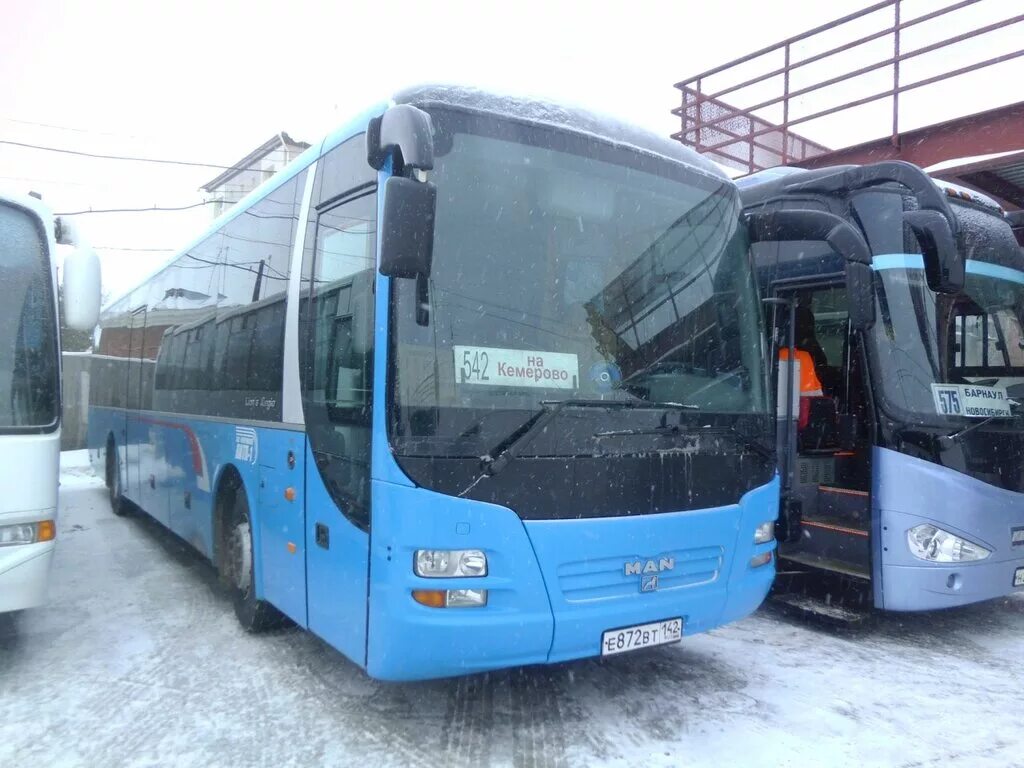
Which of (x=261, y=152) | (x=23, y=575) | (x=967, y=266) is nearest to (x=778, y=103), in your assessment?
(x=967, y=266)

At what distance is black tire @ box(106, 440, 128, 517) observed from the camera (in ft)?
35.4

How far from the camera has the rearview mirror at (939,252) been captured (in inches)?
202

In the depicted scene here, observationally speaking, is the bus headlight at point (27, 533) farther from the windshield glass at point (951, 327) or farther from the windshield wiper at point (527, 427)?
the windshield glass at point (951, 327)

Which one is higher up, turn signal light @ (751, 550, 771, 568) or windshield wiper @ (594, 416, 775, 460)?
windshield wiper @ (594, 416, 775, 460)

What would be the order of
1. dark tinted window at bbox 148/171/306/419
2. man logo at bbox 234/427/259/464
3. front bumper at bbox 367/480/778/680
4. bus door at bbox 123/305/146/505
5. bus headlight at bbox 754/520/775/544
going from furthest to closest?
bus door at bbox 123/305/146/505
man logo at bbox 234/427/259/464
dark tinted window at bbox 148/171/306/419
bus headlight at bbox 754/520/775/544
front bumper at bbox 367/480/778/680

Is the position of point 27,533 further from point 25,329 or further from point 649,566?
point 649,566

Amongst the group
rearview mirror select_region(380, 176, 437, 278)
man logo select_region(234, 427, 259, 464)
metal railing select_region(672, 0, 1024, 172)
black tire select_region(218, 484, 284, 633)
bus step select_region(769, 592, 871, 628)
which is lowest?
bus step select_region(769, 592, 871, 628)

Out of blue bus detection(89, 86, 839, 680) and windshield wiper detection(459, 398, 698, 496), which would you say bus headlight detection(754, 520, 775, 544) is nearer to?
blue bus detection(89, 86, 839, 680)

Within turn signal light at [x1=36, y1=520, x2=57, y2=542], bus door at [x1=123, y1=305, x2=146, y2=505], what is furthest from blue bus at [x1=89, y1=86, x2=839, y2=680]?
bus door at [x1=123, y1=305, x2=146, y2=505]

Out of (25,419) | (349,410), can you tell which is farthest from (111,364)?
(349,410)

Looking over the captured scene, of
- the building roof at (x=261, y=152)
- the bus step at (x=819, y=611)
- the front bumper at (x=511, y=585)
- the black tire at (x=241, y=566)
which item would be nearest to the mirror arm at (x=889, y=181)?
the bus step at (x=819, y=611)

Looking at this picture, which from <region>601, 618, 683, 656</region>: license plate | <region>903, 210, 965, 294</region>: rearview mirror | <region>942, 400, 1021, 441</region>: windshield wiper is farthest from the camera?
<region>942, 400, 1021, 441</region>: windshield wiper

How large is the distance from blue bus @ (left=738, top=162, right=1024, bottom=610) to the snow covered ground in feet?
1.74

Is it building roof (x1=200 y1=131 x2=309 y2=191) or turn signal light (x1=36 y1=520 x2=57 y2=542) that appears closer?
turn signal light (x1=36 y1=520 x2=57 y2=542)
